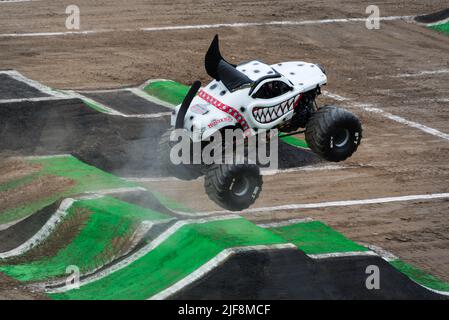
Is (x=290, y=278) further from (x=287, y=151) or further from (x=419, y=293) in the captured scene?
(x=287, y=151)

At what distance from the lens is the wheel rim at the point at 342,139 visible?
1603 cm

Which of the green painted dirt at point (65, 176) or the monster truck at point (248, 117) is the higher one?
the monster truck at point (248, 117)

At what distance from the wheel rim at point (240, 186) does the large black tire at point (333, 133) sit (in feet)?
5.81

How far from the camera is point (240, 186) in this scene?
48.3ft

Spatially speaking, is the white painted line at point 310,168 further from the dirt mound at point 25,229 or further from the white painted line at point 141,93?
the dirt mound at point 25,229

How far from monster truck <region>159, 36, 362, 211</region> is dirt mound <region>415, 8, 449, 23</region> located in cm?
1743

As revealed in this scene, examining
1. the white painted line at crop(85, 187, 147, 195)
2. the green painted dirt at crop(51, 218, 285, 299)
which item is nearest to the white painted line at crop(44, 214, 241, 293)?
the green painted dirt at crop(51, 218, 285, 299)

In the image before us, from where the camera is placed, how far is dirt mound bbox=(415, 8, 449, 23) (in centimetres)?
3219

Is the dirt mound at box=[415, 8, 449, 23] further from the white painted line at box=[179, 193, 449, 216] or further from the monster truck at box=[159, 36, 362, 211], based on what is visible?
the monster truck at box=[159, 36, 362, 211]

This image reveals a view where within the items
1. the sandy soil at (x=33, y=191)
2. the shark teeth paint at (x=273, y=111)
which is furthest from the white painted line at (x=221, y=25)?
the shark teeth paint at (x=273, y=111)

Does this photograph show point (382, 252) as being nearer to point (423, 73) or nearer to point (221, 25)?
point (423, 73)

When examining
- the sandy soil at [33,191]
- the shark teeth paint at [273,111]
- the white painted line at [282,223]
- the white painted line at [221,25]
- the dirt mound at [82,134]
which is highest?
the white painted line at [221,25]

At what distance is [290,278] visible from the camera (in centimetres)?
1320

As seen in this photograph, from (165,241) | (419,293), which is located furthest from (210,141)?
(419,293)
